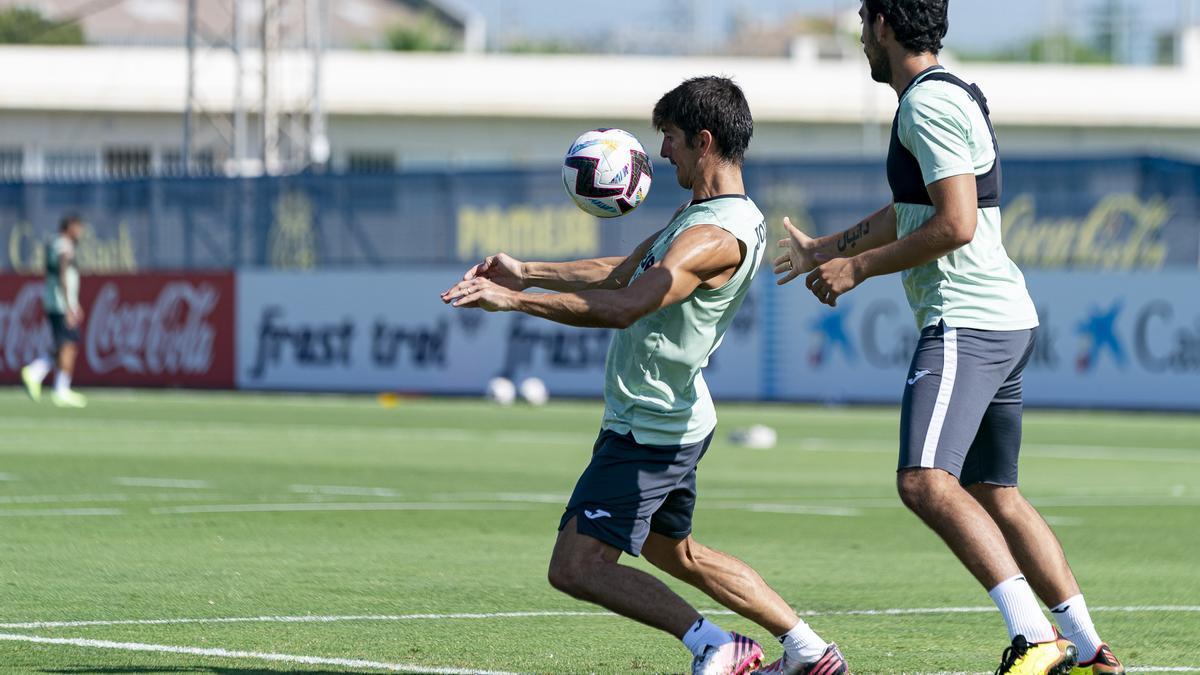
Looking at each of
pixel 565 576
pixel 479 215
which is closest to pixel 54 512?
pixel 565 576

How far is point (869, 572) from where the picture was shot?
10.8m

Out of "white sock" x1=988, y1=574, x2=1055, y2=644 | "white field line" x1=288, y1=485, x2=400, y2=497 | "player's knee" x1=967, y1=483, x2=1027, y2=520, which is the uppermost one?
"player's knee" x1=967, y1=483, x2=1027, y2=520

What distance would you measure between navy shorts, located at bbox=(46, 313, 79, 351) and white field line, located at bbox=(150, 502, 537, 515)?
15.1m

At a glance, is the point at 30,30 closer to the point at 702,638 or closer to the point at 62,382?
the point at 62,382

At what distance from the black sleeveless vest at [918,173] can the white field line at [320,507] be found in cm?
712

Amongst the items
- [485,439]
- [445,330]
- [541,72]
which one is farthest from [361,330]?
[541,72]

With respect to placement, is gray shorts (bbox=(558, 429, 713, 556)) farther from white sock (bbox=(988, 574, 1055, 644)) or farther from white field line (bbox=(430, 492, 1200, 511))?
white field line (bbox=(430, 492, 1200, 511))

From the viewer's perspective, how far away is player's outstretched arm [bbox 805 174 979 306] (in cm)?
688

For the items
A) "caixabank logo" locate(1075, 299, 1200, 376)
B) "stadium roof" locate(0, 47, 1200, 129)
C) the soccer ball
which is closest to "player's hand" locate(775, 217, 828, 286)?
the soccer ball

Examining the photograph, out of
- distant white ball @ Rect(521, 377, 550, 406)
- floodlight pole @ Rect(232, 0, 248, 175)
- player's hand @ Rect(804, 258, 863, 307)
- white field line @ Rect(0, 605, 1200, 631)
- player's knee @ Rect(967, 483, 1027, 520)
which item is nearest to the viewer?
player's hand @ Rect(804, 258, 863, 307)

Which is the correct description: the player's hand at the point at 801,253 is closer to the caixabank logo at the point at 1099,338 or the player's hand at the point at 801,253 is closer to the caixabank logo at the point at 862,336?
the caixabank logo at the point at 1099,338

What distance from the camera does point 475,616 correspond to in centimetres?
899

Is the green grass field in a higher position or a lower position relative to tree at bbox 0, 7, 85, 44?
lower

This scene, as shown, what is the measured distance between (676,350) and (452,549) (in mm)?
4777
